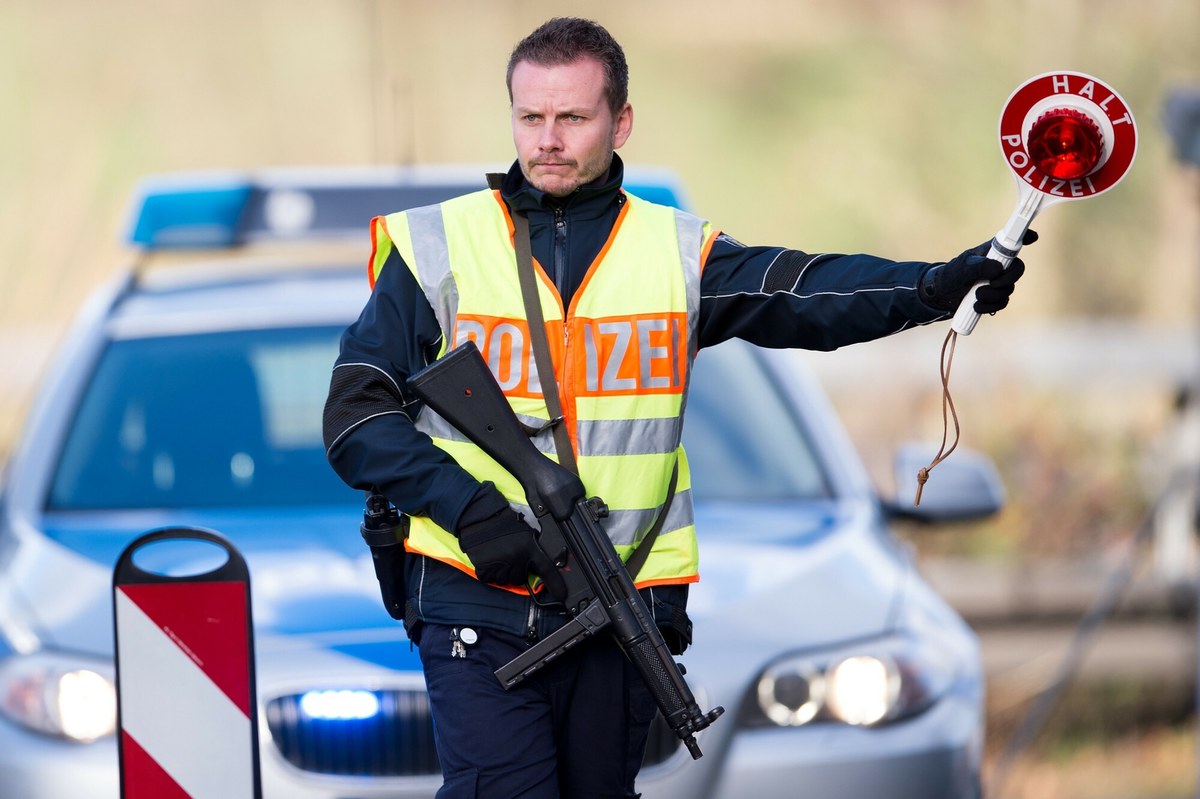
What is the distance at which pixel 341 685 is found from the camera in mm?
3350

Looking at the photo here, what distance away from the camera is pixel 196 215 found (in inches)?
186

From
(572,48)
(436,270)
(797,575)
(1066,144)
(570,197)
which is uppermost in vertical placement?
(572,48)

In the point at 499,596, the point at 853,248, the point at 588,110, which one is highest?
the point at 588,110

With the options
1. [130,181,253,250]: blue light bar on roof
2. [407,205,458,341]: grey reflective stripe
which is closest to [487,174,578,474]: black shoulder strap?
[407,205,458,341]: grey reflective stripe

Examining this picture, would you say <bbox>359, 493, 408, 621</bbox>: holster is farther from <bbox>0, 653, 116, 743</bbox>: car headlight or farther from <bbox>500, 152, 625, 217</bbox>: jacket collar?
<bbox>0, 653, 116, 743</bbox>: car headlight

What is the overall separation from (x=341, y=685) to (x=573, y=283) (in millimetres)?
986

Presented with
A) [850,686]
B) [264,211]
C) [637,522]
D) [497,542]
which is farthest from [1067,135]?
[264,211]

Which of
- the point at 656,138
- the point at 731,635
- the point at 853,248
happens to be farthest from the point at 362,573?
the point at 656,138

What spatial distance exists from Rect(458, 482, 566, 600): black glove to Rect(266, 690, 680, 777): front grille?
0.76 metres

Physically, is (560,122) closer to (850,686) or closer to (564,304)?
(564,304)

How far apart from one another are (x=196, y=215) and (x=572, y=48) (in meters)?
2.20

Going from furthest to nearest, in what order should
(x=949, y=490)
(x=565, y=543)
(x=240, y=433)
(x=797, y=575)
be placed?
(x=240, y=433) → (x=949, y=490) → (x=797, y=575) → (x=565, y=543)

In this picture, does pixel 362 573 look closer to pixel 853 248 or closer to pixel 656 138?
pixel 853 248

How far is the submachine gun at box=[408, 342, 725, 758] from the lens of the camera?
2684 millimetres
